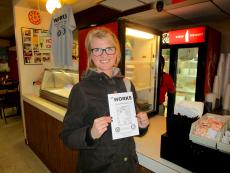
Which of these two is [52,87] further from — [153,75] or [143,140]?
[143,140]

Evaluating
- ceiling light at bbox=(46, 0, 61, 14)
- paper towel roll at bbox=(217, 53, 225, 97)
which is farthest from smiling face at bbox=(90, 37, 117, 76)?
paper towel roll at bbox=(217, 53, 225, 97)

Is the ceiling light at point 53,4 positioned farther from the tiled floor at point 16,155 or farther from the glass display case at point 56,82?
the tiled floor at point 16,155

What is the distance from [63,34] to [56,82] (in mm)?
1042

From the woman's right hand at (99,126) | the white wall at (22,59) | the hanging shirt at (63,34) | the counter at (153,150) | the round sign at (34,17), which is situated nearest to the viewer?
the woman's right hand at (99,126)

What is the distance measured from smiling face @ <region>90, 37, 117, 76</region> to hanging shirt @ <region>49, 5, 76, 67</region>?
4.75 feet

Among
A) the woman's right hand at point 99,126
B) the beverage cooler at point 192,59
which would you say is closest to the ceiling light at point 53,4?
the woman's right hand at point 99,126

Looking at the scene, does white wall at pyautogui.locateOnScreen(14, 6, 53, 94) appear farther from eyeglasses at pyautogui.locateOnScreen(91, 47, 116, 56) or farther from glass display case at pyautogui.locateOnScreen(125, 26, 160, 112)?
eyeglasses at pyautogui.locateOnScreen(91, 47, 116, 56)

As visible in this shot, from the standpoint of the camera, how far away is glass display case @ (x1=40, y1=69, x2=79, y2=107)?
9.05 feet

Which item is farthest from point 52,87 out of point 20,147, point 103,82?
point 103,82

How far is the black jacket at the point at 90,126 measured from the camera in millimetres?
970

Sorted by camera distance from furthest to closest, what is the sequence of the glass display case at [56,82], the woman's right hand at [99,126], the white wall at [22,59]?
the white wall at [22,59] < the glass display case at [56,82] < the woman's right hand at [99,126]

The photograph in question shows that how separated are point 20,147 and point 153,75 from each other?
9.98ft

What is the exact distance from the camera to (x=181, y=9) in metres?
3.17

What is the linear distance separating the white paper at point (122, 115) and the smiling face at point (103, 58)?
0.62 ft
